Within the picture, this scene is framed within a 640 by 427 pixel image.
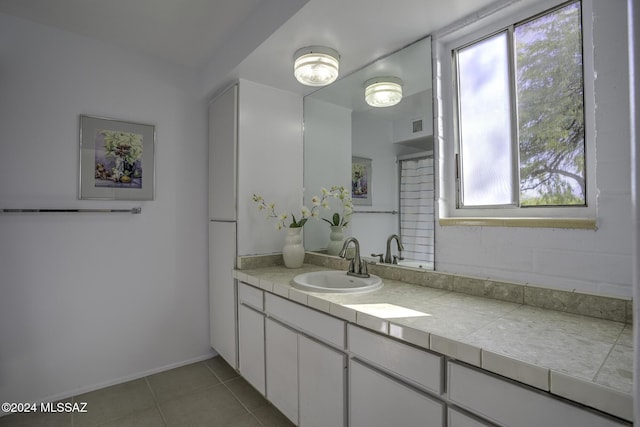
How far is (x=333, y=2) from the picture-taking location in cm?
137

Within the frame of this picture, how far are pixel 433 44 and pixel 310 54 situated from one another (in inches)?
25.4

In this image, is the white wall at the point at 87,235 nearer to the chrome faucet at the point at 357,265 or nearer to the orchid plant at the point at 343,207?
the orchid plant at the point at 343,207

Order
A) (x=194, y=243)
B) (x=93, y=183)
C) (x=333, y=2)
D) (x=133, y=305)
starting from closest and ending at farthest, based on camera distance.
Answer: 1. (x=333, y=2)
2. (x=93, y=183)
3. (x=133, y=305)
4. (x=194, y=243)

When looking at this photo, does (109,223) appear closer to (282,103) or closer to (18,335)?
(18,335)

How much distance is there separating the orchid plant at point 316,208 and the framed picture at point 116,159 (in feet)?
2.82

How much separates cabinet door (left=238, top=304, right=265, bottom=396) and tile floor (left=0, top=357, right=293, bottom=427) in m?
0.16

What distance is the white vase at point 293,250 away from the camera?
2188 mm

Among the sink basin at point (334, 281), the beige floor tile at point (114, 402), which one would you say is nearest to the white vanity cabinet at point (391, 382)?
the sink basin at point (334, 281)

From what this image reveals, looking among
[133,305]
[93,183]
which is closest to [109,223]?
[93,183]

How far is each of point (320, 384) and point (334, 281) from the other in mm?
621

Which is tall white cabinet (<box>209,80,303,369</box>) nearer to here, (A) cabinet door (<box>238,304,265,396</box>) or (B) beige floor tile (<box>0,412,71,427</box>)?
(A) cabinet door (<box>238,304,265,396</box>)

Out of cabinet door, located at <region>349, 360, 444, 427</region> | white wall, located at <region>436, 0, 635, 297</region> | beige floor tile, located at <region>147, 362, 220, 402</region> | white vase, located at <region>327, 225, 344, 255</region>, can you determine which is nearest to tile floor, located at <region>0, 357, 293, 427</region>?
beige floor tile, located at <region>147, 362, 220, 402</region>

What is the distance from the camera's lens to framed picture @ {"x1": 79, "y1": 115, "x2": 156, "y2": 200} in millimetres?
2115

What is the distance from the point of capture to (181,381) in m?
2.26
